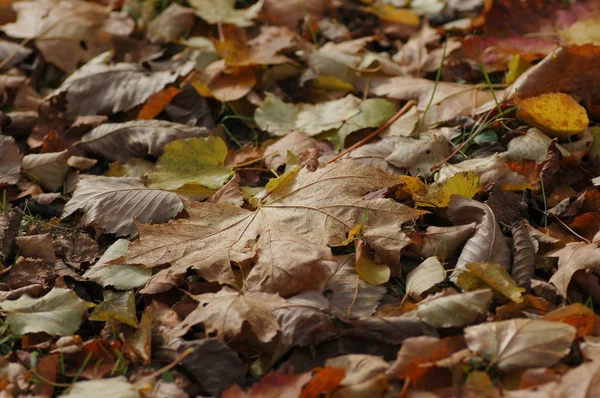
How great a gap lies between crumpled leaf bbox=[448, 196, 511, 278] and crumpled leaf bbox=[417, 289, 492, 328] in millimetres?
144

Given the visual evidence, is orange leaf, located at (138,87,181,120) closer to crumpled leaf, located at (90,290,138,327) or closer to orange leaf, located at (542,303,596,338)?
crumpled leaf, located at (90,290,138,327)

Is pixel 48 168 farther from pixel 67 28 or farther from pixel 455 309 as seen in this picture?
pixel 455 309

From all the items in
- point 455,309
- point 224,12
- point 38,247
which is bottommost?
point 38,247

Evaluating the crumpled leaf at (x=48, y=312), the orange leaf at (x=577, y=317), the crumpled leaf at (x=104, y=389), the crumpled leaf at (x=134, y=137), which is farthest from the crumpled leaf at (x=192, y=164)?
the orange leaf at (x=577, y=317)

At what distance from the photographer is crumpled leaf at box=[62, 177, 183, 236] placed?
6.22ft

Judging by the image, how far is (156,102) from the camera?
2.34 metres

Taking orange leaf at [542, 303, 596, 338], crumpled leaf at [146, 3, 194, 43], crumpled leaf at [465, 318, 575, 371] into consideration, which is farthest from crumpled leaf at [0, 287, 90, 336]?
crumpled leaf at [146, 3, 194, 43]

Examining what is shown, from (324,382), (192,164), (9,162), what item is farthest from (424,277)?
(9,162)

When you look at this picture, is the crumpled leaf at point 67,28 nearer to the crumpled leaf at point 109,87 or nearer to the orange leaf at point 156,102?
the crumpled leaf at point 109,87

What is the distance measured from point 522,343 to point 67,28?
2.21 m

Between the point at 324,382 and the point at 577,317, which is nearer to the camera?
the point at 324,382

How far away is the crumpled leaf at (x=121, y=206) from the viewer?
6.22 feet

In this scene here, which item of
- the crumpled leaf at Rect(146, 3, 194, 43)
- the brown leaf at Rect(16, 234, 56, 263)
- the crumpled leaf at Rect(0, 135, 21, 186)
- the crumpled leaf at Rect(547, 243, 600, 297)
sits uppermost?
the crumpled leaf at Rect(146, 3, 194, 43)

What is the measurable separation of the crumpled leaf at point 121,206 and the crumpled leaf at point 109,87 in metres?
0.53
